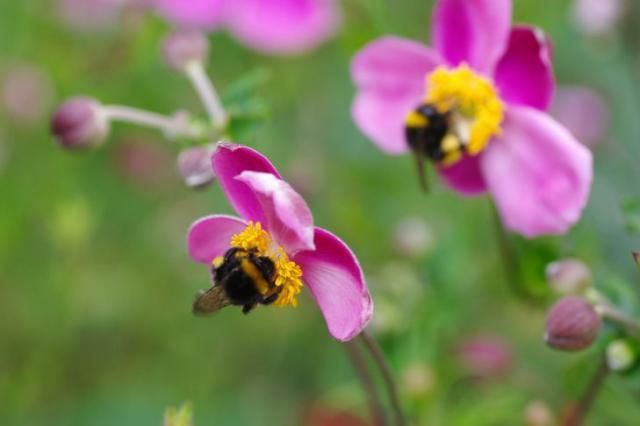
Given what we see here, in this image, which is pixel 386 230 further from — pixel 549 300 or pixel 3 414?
pixel 3 414

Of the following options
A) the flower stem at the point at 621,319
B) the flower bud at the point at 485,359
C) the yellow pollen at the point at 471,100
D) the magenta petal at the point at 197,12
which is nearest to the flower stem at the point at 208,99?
the yellow pollen at the point at 471,100

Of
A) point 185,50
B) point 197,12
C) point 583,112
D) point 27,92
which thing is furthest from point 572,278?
point 27,92

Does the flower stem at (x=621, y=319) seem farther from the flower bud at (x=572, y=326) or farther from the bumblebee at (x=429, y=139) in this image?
the bumblebee at (x=429, y=139)

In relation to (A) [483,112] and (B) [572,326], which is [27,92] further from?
(B) [572,326]

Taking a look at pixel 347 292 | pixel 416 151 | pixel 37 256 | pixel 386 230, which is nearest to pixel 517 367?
pixel 386 230

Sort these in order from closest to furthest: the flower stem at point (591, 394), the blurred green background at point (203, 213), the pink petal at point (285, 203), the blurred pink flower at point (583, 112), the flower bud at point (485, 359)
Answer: the pink petal at point (285, 203), the flower stem at point (591, 394), the flower bud at point (485, 359), the blurred green background at point (203, 213), the blurred pink flower at point (583, 112)

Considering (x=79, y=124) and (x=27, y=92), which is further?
(x=27, y=92)
